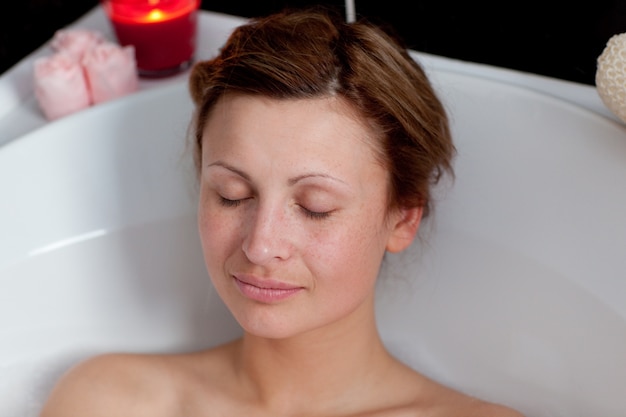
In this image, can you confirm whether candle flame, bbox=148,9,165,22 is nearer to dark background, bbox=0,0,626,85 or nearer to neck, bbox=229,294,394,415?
dark background, bbox=0,0,626,85

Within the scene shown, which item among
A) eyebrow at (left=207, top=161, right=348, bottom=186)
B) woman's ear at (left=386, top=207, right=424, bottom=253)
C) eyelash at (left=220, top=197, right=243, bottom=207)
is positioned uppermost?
eyebrow at (left=207, top=161, right=348, bottom=186)

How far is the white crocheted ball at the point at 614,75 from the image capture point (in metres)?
1.33

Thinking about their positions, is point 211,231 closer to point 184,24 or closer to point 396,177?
point 396,177

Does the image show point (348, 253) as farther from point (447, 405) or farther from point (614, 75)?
point (614, 75)

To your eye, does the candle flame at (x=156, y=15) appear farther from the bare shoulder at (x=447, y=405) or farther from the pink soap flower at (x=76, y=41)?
the bare shoulder at (x=447, y=405)

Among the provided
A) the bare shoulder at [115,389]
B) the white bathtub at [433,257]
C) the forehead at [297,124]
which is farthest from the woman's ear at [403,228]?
the bare shoulder at [115,389]

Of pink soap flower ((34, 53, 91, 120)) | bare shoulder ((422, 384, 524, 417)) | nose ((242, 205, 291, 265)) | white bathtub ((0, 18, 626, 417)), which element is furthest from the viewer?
pink soap flower ((34, 53, 91, 120))

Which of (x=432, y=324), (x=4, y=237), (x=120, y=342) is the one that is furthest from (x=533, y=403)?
(x=4, y=237)

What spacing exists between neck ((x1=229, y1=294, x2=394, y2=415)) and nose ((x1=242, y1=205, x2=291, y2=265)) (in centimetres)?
20

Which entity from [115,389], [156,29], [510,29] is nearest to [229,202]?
[115,389]

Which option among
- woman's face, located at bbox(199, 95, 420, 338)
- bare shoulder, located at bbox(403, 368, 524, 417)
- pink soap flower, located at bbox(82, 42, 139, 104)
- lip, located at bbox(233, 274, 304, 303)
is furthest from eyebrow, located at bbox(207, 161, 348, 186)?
pink soap flower, located at bbox(82, 42, 139, 104)

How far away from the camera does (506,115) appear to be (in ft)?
5.20

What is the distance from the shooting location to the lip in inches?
48.0

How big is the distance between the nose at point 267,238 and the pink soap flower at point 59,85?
0.66 m
